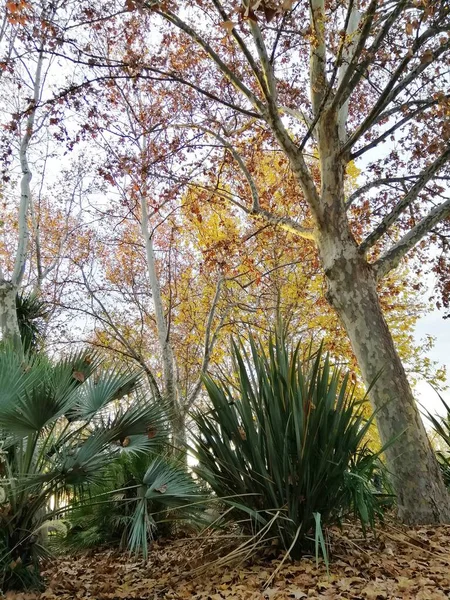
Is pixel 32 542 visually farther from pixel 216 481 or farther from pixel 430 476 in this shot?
pixel 430 476

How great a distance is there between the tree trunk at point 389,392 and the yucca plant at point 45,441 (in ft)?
8.65

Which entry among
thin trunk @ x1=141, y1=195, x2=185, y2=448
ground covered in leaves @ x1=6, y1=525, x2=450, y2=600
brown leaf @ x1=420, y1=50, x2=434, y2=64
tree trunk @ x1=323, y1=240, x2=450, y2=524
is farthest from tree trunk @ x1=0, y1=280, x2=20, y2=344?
brown leaf @ x1=420, y1=50, x2=434, y2=64

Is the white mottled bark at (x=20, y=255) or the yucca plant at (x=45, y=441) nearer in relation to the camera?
the yucca plant at (x=45, y=441)

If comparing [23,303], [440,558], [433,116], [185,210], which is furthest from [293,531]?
[185,210]

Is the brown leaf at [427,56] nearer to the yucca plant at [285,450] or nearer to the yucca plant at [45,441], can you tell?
the yucca plant at [285,450]

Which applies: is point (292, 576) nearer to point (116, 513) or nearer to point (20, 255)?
point (116, 513)

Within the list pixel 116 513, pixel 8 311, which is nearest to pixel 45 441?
pixel 116 513

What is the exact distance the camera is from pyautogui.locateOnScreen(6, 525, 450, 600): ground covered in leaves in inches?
122

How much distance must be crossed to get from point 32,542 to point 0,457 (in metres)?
0.82

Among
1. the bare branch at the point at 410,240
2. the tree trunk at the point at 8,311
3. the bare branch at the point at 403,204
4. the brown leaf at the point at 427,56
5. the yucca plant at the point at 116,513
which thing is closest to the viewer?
the brown leaf at the point at 427,56

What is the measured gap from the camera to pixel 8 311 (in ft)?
26.2

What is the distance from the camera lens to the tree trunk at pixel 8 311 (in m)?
7.87

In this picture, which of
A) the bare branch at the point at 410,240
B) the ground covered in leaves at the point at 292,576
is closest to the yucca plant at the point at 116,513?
the ground covered in leaves at the point at 292,576

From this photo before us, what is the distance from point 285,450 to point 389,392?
93.3 inches
